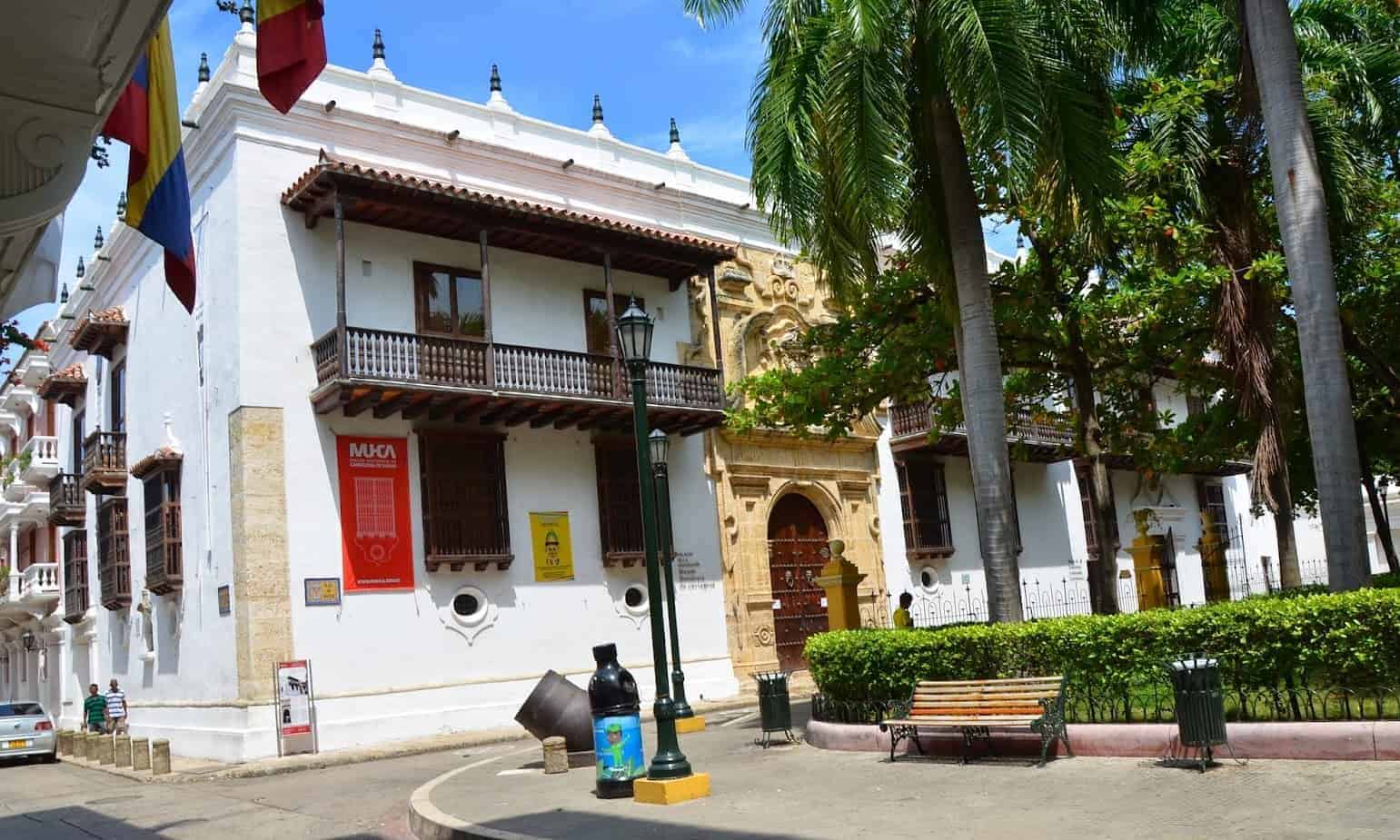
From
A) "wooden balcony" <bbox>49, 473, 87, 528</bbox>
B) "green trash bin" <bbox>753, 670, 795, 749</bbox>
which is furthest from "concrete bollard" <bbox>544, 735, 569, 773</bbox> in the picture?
"wooden balcony" <bbox>49, 473, 87, 528</bbox>

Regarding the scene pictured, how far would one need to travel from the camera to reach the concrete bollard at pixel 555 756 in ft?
42.5

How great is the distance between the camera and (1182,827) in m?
7.27

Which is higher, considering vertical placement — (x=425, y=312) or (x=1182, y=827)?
(x=425, y=312)

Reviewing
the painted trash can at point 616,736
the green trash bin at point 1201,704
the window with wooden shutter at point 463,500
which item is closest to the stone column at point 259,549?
the window with wooden shutter at point 463,500

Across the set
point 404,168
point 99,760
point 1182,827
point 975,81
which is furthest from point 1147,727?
point 99,760

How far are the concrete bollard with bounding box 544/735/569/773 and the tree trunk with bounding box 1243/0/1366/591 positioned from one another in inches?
314

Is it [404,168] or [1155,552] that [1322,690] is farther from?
[404,168]

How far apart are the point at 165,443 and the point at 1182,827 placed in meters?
19.9

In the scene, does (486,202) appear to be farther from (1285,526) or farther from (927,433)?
(1285,526)

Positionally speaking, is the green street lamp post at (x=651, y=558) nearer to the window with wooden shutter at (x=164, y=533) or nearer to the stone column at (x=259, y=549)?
the stone column at (x=259, y=549)

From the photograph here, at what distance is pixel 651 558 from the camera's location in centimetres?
1082

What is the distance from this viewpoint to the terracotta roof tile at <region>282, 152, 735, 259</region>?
18703mm

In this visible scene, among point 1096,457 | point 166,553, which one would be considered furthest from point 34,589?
point 1096,457

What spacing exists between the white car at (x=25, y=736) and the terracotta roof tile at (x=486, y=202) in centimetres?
1155
